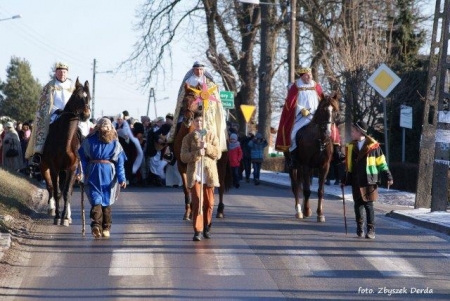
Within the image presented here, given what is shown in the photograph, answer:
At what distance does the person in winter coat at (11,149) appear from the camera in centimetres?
3009

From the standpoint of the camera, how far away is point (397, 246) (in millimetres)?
14688

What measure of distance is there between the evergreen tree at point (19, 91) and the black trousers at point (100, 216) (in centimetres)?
7638

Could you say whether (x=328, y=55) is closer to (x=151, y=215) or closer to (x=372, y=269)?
(x=151, y=215)

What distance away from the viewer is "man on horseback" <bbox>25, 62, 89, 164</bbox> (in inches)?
696

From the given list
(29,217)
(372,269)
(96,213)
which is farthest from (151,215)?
(372,269)

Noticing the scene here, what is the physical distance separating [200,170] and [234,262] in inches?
94.6

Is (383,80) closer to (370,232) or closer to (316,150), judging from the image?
(316,150)

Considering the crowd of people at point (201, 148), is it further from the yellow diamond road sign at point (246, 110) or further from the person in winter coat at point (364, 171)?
the yellow diamond road sign at point (246, 110)

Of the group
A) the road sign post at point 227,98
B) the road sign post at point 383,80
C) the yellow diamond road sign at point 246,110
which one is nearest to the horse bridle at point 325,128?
the road sign post at point 383,80

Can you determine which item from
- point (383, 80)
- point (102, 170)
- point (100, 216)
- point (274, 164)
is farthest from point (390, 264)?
point (274, 164)

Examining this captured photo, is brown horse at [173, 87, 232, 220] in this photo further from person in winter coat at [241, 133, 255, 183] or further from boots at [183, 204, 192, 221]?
person in winter coat at [241, 133, 255, 183]

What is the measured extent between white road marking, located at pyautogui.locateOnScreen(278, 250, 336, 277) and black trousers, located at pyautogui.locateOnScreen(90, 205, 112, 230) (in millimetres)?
2728

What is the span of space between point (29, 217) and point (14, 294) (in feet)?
24.0

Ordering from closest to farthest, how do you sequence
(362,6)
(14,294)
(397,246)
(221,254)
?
(14,294)
(221,254)
(397,246)
(362,6)
